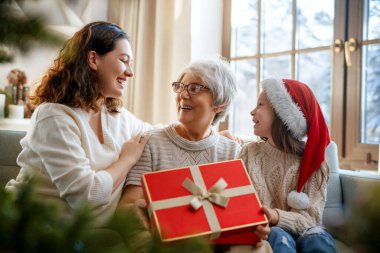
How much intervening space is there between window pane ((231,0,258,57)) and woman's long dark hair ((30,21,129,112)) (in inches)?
64.6

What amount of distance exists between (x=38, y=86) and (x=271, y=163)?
3.13 ft

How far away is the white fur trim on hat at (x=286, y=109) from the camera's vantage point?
1.59 metres

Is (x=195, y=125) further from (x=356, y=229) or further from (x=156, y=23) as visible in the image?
(x=156, y=23)

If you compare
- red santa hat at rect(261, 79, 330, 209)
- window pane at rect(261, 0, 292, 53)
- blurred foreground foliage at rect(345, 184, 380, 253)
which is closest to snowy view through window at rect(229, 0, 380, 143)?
window pane at rect(261, 0, 292, 53)

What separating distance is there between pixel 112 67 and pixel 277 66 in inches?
61.9

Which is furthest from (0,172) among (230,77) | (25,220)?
(25,220)

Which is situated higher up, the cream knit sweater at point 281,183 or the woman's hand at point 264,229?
the cream knit sweater at point 281,183

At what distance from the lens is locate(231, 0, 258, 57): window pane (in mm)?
3070

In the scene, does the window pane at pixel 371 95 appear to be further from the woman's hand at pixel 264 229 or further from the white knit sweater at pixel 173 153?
the woman's hand at pixel 264 229

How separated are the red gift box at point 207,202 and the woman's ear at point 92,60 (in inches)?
21.6

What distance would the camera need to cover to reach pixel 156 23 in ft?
10.0

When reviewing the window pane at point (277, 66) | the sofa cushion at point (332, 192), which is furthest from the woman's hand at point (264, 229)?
the window pane at point (277, 66)

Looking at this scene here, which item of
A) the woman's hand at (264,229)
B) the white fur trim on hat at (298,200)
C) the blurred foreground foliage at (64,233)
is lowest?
the woman's hand at (264,229)

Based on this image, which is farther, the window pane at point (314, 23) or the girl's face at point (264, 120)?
the window pane at point (314, 23)
